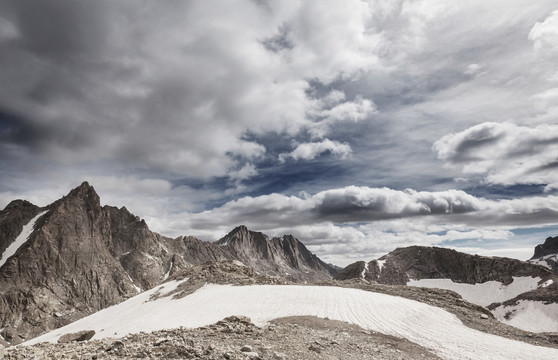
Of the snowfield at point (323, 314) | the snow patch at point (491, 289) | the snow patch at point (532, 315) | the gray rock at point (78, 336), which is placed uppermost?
the snowfield at point (323, 314)

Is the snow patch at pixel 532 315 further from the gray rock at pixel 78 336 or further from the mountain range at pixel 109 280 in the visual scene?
the gray rock at pixel 78 336

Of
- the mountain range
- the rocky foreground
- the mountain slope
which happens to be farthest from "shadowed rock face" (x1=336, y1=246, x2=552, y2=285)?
the rocky foreground

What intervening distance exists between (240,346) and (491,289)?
161463 mm

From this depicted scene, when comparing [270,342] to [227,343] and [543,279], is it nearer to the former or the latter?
[227,343]

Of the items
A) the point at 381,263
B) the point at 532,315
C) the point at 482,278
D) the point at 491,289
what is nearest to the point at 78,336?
the point at 532,315

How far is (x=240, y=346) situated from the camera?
43.1ft

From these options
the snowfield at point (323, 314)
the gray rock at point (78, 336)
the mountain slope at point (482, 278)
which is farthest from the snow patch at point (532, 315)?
the gray rock at point (78, 336)

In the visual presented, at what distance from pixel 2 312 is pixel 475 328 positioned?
198868 millimetres

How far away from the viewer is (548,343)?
938 inches

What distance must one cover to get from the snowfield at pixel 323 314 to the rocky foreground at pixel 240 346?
10.4 feet

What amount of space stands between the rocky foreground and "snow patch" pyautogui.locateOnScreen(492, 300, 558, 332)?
107 m

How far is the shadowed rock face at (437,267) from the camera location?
141m

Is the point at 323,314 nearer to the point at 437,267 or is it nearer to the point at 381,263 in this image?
the point at 381,263

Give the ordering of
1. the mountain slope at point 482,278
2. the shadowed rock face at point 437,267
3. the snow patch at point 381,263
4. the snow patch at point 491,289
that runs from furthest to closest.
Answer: the snow patch at point 381,263
the shadowed rock face at point 437,267
the snow patch at point 491,289
the mountain slope at point 482,278
